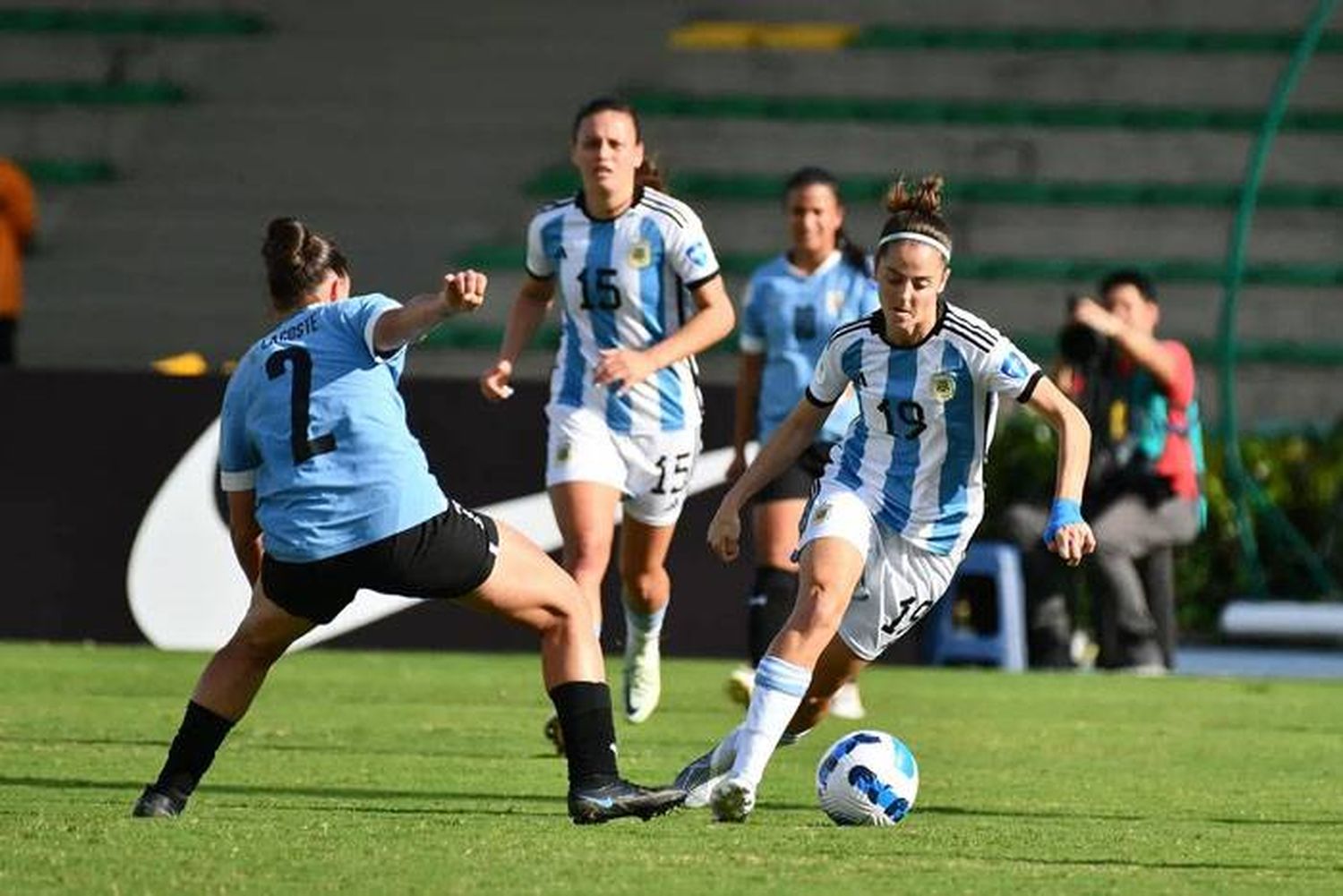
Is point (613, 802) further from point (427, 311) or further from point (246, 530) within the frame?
point (427, 311)

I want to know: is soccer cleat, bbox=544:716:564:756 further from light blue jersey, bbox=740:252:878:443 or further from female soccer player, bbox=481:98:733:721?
light blue jersey, bbox=740:252:878:443

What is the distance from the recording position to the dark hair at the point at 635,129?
9711 millimetres

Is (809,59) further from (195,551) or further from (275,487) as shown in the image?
(275,487)

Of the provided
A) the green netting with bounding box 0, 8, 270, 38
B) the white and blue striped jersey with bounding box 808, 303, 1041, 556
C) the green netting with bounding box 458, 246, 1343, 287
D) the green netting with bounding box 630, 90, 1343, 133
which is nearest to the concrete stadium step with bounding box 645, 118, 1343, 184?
the green netting with bounding box 630, 90, 1343, 133

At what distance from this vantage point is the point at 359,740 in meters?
10.2

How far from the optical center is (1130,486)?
15531mm

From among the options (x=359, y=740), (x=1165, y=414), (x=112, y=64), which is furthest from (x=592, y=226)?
(x=112, y=64)

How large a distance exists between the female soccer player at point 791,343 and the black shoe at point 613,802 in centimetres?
399

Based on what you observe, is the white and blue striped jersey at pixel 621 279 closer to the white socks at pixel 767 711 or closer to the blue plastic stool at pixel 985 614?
the white socks at pixel 767 711

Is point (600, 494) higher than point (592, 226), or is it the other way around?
point (592, 226)

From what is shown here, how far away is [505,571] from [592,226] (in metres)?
2.88

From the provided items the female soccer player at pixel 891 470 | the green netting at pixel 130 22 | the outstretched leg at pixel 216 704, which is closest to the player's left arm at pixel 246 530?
the outstretched leg at pixel 216 704

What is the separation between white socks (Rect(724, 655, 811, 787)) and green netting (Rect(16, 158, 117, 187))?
15.8m

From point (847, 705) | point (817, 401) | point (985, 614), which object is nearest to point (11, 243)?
point (985, 614)
